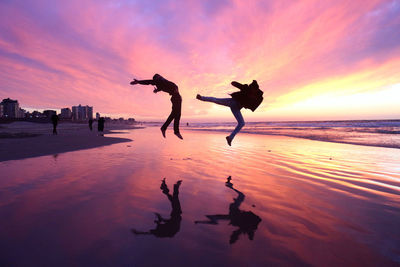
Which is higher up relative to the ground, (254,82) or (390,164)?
(254,82)

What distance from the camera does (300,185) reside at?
5.46 m

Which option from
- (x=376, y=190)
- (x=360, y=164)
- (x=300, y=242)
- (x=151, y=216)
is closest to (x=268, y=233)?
(x=300, y=242)

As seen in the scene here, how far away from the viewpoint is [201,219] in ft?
11.8

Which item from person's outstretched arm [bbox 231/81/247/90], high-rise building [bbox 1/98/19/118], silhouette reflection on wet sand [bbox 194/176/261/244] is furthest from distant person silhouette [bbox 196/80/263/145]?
high-rise building [bbox 1/98/19/118]

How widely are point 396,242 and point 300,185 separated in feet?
8.35

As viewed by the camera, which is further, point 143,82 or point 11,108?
point 11,108

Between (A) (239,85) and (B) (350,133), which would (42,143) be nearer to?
(A) (239,85)

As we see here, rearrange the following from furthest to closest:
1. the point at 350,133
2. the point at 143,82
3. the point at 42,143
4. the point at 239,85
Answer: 1. the point at 350,133
2. the point at 42,143
3. the point at 143,82
4. the point at 239,85

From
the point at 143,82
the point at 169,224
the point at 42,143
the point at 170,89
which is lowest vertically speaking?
the point at 169,224

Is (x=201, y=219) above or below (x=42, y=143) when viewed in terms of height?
below

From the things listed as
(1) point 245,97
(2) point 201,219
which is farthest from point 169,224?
(1) point 245,97

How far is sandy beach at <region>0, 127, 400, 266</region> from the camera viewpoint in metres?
2.63

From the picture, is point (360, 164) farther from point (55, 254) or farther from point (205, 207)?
point (55, 254)

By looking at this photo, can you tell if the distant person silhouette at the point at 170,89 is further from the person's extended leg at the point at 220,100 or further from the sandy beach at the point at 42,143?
the sandy beach at the point at 42,143
